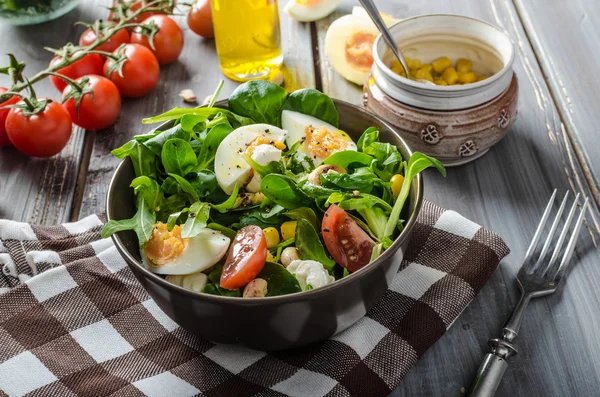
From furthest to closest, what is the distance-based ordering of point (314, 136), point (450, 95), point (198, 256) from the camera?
point (450, 95) < point (314, 136) < point (198, 256)

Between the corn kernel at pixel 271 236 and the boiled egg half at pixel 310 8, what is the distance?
1.20m

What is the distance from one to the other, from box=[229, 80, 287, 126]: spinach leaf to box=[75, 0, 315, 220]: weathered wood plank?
0.46 m

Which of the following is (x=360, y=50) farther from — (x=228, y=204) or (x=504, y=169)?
(x=228, y=204)

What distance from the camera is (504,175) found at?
171 centimetres

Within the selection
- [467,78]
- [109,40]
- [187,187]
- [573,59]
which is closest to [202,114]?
[187,187]

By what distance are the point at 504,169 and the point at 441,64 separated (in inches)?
12.9

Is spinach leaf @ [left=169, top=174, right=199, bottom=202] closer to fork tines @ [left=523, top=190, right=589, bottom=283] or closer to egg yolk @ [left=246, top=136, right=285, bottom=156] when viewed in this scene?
egg yolk @ [left=246, top=136, right=285, bottom=156]

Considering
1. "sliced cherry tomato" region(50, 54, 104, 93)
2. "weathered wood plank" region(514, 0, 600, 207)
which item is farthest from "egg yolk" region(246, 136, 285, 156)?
"sliced cherry tomato" region(50, 54, 104, 93)

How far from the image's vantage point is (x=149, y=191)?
1291mm

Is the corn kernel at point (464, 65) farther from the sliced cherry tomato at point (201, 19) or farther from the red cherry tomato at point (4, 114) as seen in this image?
the red cherry tomato at point (4, 114)

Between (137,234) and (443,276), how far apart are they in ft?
1.99

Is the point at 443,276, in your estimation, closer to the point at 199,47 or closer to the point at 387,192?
the point at 387,192

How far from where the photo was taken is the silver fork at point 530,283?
1212mm

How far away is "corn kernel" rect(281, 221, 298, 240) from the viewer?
1.26 meters
